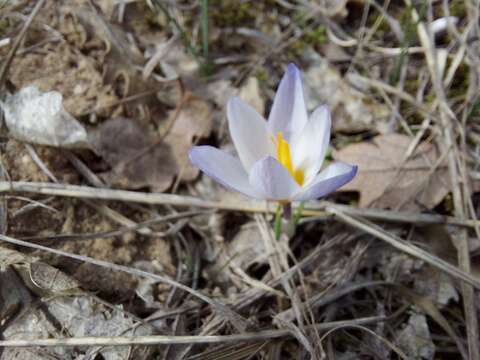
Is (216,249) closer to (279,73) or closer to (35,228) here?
(35,228)

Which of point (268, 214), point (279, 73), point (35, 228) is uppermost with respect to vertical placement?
point (279, 73)

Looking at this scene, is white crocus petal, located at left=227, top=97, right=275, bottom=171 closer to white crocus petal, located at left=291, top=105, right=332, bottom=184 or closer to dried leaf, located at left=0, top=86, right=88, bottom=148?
white crocus petal, located at left=291, top=105, right=332, bottom=184

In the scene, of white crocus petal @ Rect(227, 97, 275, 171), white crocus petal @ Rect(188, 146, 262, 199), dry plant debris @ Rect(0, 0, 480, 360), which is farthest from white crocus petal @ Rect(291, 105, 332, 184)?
dry plant debris @ Rect(0, 0, 480, 360)

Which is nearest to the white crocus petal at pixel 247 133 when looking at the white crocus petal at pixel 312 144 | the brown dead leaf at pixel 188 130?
the white crocus petal at pixel 312 144

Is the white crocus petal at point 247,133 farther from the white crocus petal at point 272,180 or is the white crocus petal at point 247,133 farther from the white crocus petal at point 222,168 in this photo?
the white crocus petal at point 272,180

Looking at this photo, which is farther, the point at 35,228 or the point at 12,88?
the point at 12,88

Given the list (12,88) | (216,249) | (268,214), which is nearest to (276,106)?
(268,214)
